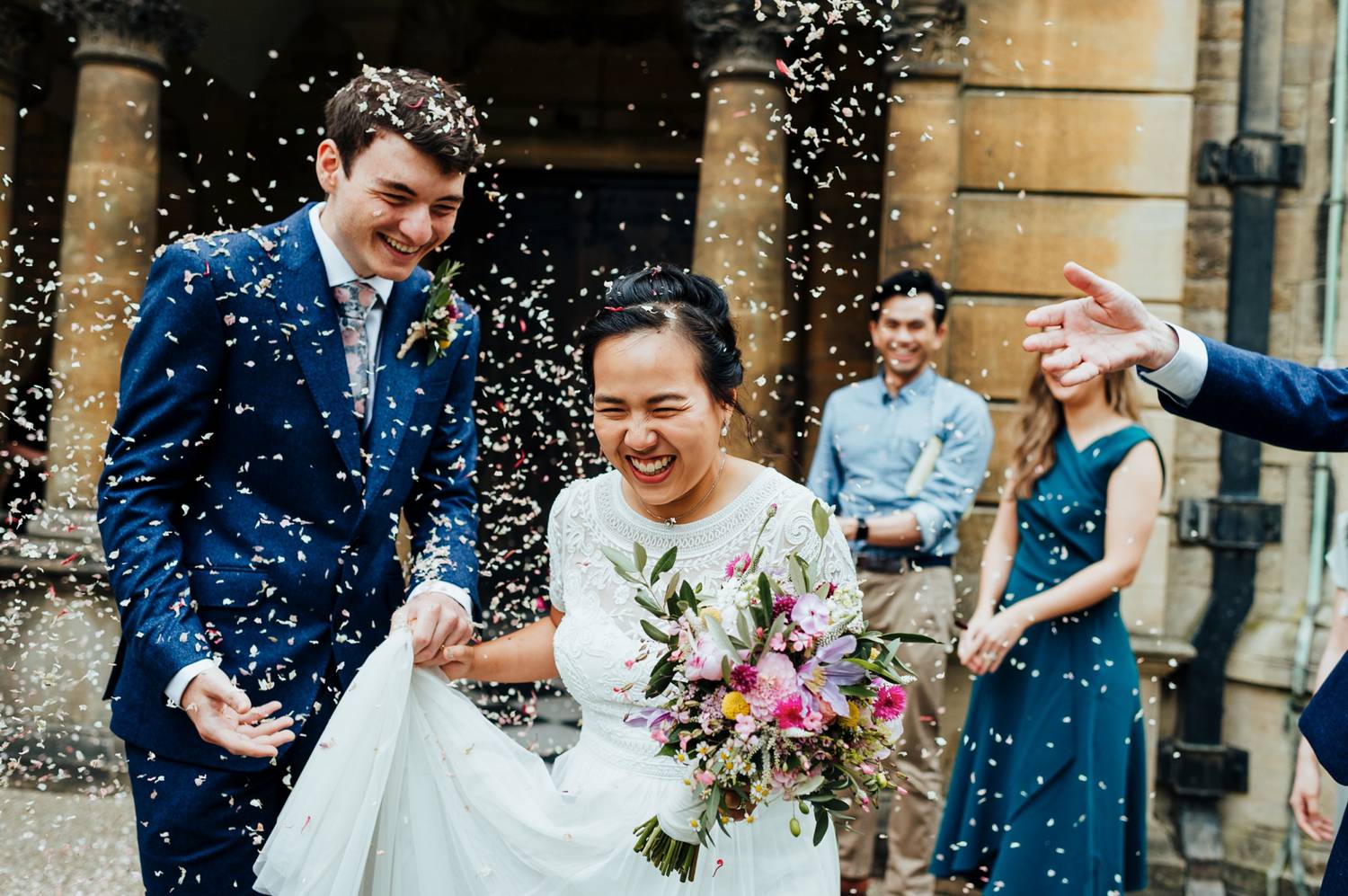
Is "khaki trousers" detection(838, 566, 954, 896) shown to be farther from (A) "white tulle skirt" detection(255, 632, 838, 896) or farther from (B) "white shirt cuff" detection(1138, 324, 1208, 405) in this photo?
(B) "white shirt cuff" detection(1138, 324, 1208, 405)

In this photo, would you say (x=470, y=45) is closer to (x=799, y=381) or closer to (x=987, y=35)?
(x=799, y=381)

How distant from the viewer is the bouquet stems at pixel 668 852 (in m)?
2.24

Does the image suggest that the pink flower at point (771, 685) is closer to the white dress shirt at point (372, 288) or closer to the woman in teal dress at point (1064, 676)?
the white dress shirt at point (372, 288)

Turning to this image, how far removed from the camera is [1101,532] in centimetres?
432

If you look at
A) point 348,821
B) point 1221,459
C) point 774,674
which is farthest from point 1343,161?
point 348,821

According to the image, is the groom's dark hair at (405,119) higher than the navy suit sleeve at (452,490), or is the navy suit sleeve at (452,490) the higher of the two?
the groom's dark hair at (405,119)

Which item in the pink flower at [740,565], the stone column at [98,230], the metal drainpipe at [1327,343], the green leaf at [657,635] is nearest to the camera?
the green leaf at [657,635]

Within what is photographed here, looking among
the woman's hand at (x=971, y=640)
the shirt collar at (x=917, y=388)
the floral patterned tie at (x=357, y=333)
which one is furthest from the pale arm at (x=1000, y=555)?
the floral patterned tie at (x=357, y=333)

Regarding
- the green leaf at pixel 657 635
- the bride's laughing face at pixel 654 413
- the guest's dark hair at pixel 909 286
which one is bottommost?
the green leaf at pixel 657 635

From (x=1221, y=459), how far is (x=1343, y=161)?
165 cm

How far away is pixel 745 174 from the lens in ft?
21.8

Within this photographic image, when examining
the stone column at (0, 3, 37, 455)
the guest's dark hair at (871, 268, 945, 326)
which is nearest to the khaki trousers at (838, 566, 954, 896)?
the guest's dark hair at (871, 268, 945, 326)

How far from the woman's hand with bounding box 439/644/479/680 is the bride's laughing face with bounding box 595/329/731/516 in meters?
0.55

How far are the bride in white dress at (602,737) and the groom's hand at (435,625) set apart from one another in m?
0.03
